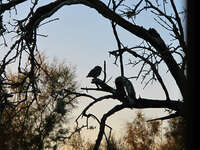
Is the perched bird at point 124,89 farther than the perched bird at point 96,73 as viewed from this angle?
No

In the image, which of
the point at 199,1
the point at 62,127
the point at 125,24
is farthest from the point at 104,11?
the point at 62,127

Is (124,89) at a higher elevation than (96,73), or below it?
below

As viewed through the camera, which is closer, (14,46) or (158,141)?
(14,46)

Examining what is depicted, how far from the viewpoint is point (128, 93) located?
11.3 ft

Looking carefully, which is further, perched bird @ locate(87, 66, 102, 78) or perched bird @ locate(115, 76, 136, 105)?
perched bird @ locate(87, 66, 102, 78)

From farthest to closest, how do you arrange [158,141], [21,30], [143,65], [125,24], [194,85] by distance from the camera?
[158,141]
[143,65]
[125,24]
[21,30]
[194,85]

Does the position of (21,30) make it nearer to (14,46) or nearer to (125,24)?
(14,46)

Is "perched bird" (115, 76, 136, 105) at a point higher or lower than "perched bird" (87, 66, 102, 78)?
lower

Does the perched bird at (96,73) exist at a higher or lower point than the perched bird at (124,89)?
higher

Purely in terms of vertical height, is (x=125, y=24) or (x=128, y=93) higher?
(x=125, y=24)

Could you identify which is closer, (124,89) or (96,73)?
(124,89)

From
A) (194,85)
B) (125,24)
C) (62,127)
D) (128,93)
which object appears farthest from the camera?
(62,127)

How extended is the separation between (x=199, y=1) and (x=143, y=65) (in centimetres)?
414

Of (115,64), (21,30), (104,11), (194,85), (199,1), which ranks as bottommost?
(194,85)
